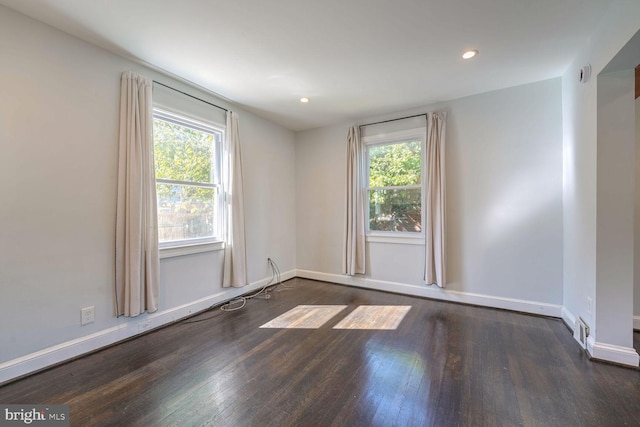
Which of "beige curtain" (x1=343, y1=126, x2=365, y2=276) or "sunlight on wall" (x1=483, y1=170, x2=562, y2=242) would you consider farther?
"beige curtain" (x1=343, y1=126, x2=365, y2=276)

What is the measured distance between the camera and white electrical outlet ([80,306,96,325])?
227 cm

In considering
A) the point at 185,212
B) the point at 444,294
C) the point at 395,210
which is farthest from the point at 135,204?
Answer: the point at 444,294

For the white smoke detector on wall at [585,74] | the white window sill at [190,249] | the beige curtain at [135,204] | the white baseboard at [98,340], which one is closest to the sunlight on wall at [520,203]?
the white smoke detector on wall at [585,74]

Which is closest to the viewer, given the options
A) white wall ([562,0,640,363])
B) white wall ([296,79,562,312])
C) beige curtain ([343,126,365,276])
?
white wall ([562,0,640,363])

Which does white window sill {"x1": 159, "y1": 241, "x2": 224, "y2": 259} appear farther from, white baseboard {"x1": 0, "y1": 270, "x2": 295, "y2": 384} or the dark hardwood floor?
the dark hardwood floor

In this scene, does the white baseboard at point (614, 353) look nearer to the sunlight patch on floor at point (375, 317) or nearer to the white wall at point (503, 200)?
the white wall at point (503, 200)

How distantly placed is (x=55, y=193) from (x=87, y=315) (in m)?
1.06

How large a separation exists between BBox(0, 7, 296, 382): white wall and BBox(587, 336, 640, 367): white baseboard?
3951mm

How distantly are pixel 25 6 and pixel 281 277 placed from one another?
3.95m

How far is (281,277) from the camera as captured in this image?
4.54 metres

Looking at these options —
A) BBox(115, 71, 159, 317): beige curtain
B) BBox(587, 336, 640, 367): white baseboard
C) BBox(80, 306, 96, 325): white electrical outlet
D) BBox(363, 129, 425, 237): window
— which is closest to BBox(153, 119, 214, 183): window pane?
BBox(115, 71, 159, 317): beige curtain

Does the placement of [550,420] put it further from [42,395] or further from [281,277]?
[281,277]

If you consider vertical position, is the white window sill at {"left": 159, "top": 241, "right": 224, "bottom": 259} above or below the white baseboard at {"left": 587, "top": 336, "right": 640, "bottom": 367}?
above

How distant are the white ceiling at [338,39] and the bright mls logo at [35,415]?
268cm
